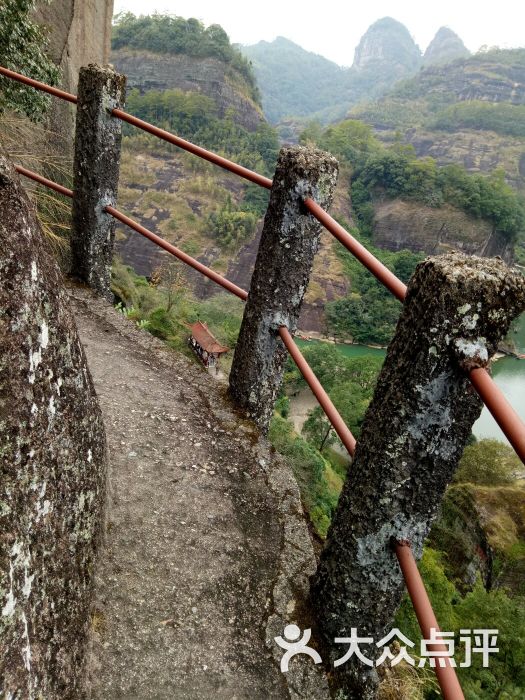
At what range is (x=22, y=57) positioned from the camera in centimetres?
435

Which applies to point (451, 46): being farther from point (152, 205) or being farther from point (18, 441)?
point (18, 441)

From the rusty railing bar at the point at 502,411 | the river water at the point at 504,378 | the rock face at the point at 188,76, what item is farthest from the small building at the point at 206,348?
the rock face at the point at 188,76

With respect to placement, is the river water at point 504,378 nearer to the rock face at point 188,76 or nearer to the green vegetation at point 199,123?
the green vegetation at point 199,123

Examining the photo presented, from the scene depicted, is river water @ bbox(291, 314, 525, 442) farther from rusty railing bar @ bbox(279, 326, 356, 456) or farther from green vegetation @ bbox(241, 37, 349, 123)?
green vegetation @ bbox(241, 37, 349, 123)

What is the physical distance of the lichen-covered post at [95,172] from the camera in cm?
275

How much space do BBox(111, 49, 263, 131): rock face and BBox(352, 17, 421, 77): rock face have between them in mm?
140584

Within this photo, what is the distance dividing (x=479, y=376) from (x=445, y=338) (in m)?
0.14

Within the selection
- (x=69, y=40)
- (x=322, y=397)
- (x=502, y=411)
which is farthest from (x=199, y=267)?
(x=69, y=40)

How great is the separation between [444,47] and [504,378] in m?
182

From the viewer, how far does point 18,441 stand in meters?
1.05

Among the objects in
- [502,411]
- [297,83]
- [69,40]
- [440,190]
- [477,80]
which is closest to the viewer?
[502,411]

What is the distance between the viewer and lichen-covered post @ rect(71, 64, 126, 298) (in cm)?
275

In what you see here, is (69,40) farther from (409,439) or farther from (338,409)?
(338,409)

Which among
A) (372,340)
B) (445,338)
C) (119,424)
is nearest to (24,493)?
(445,338)
